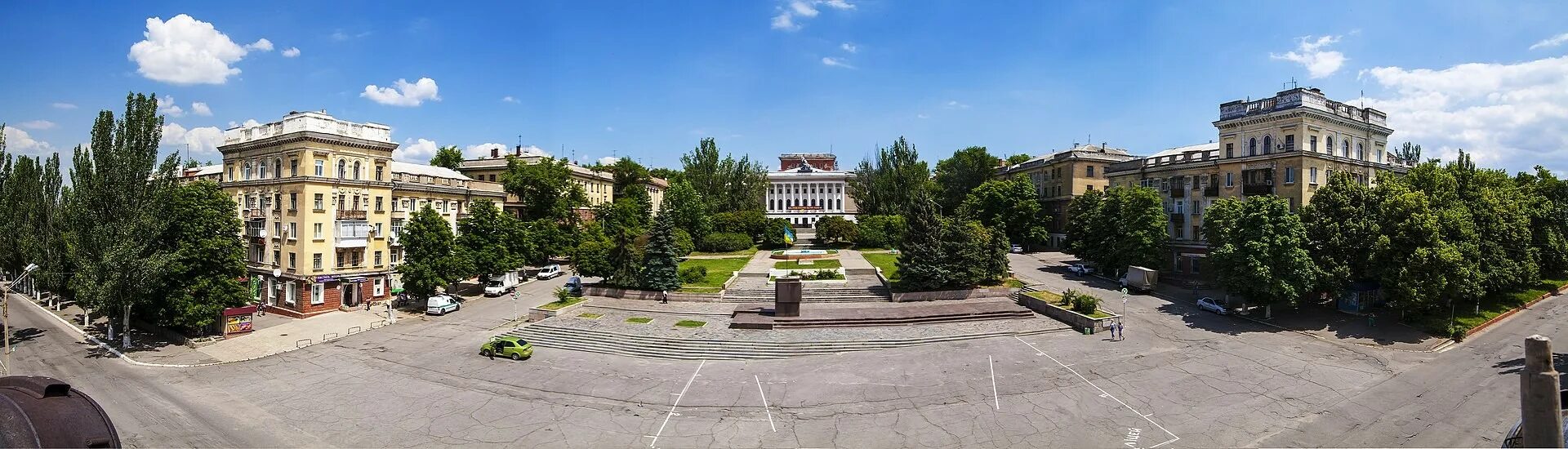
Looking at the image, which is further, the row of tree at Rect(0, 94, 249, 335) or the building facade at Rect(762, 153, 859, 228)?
the building facade at Rect(762, 153, 859, 228)

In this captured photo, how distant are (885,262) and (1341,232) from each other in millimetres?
31309

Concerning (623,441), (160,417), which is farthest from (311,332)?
(623,441)

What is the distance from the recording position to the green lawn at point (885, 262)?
160 ft

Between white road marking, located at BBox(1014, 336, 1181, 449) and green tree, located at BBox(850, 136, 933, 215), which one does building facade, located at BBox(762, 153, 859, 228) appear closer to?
green tree, located at BBox(850, 136, 933, 215)

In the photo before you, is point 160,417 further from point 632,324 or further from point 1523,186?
point 1523,186

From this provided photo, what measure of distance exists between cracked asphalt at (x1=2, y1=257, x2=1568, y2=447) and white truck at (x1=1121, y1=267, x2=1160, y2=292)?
1083cm

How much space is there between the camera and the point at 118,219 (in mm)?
32219

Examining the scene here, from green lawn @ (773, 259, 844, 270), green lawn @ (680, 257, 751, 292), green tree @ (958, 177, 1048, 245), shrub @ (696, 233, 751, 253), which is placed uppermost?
green tree @ (958, 177, 1048, 245)

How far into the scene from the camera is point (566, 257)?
6419 centimetres

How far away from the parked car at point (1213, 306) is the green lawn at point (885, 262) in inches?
696

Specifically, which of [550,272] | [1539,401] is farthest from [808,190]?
[1539,401]

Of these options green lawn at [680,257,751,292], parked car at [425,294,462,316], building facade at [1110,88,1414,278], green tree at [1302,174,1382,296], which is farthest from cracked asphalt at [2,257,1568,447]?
building facade at [1110,88,1414,278]

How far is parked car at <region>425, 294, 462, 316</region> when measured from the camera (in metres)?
40.6

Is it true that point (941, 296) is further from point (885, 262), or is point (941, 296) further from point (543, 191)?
point (543, 191)
